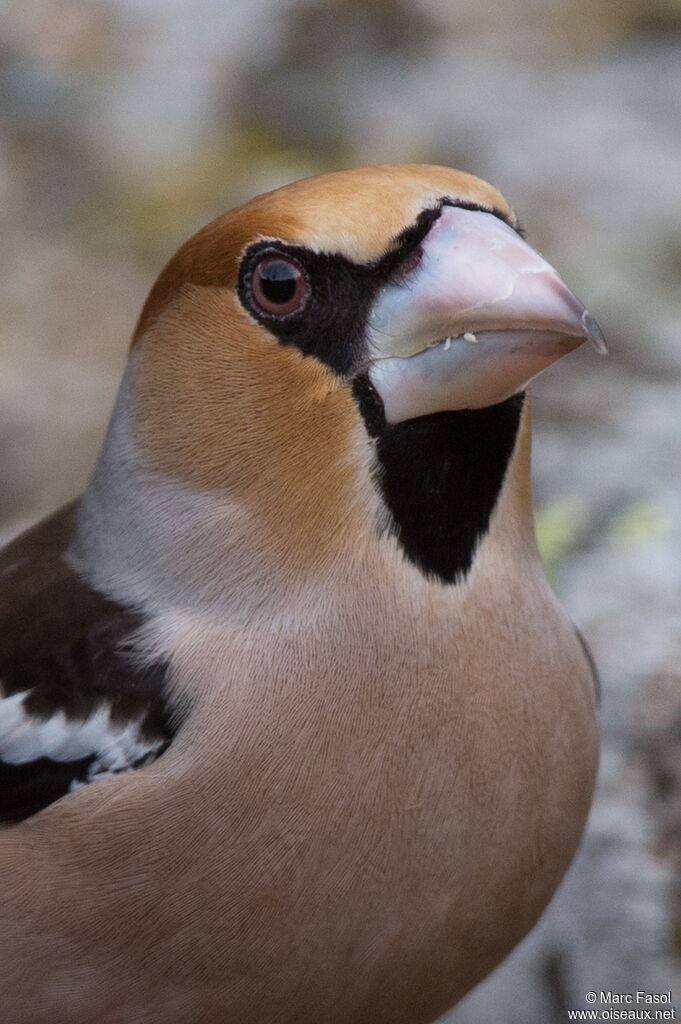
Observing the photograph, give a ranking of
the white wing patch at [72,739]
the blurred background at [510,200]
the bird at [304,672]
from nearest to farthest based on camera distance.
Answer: the bird at [304,672] → the white wing patch at [72,739] → the blurred background at [510,200]

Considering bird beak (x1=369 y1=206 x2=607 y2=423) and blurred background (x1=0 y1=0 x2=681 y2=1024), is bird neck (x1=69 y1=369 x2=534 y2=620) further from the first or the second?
blurred background (x1=0 y1=0 x2=681 y2=1024)

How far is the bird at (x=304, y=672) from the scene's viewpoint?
1.88 metres

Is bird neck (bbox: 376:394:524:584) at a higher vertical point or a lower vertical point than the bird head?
lower

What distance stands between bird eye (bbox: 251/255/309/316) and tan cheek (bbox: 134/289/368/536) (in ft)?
0.15

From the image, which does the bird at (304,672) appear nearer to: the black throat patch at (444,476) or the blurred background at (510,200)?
the black throat patch at (444,476)

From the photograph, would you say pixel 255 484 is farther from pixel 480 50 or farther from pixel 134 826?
pixel 480 50

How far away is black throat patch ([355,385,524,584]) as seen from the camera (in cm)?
190

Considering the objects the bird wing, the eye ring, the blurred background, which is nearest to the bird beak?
the eye ring

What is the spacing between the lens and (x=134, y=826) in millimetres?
1964

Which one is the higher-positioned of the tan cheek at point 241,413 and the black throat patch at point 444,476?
the tan cheek at point 241,413

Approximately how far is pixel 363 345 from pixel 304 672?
1.65ft

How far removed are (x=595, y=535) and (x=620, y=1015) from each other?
133 centimetres

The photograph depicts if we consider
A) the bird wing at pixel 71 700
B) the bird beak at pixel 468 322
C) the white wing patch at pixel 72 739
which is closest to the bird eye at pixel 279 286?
the bird beak at pixel 468 322

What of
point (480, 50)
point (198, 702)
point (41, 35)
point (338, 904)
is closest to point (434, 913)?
point (338, 904)
